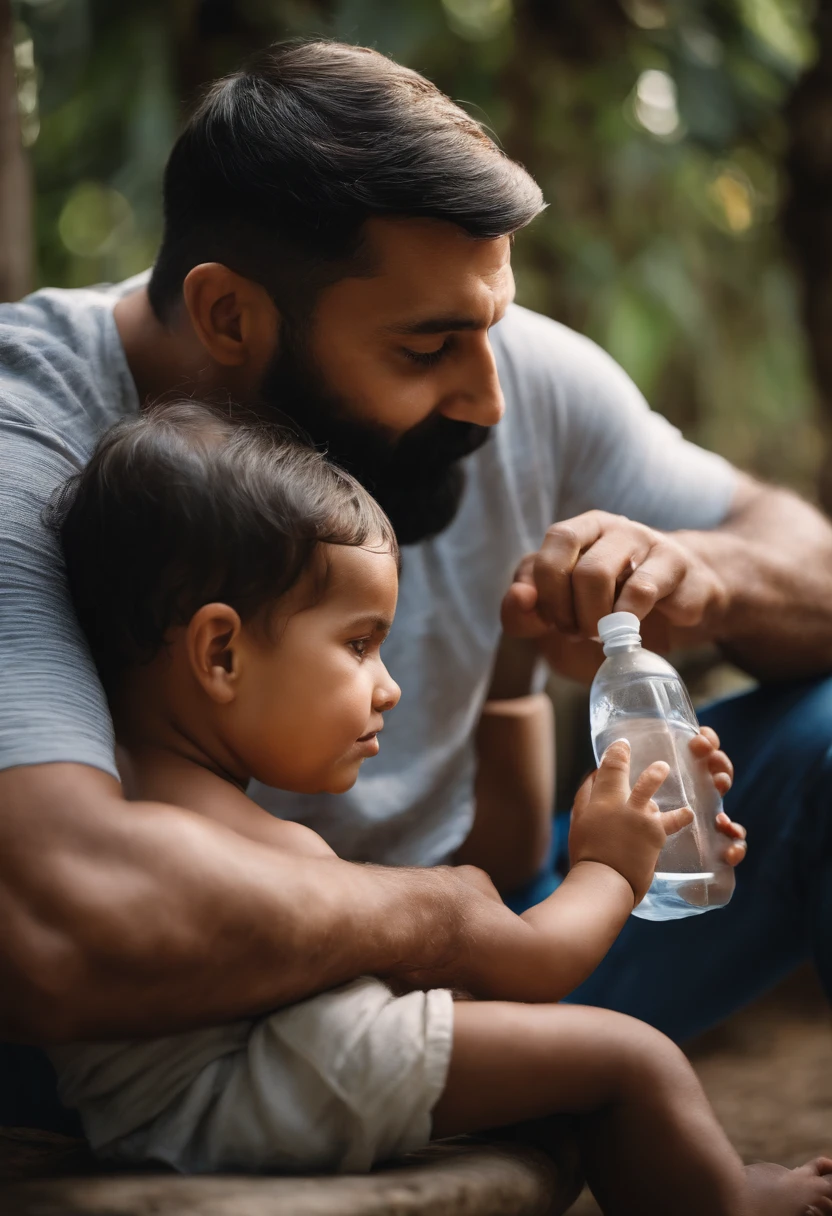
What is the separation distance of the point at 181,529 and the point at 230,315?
0.47m

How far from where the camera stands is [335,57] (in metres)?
1.63

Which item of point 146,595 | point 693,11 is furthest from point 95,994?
point 693,11

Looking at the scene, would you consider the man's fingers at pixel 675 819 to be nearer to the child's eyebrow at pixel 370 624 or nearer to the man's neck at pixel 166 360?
the child's eyebrow at pixel 370 624

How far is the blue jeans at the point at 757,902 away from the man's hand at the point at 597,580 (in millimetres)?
250

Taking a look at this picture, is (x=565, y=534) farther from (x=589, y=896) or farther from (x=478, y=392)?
(x=589, y=896)

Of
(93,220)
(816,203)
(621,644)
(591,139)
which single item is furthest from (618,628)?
(93,220)

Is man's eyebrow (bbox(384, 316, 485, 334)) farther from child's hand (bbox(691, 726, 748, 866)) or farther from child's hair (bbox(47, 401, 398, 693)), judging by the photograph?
child's hand (bbox(691, 726, 748, 866))

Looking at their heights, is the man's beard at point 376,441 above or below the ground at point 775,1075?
above

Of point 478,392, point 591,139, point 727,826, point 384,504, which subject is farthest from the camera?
point 591,139

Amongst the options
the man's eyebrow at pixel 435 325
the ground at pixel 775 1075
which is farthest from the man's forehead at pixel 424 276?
the ground at pixel 775 1075

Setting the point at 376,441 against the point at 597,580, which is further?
the point at 376,441

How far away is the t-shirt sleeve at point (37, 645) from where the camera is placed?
111 centimetres

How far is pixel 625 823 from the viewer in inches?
49.3

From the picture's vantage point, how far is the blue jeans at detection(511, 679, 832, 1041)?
5.44 feet
